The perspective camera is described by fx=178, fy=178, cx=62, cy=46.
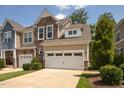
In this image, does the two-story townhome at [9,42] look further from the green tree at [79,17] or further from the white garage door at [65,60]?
the green tree at [79,17]

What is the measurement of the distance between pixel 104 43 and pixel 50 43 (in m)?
10.3

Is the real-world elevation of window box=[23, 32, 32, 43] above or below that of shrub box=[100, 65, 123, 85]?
above

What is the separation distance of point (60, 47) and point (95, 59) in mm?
8600

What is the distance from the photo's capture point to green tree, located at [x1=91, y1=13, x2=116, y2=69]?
16.1m

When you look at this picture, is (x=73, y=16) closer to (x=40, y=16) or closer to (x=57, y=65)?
(x=40, y=16)

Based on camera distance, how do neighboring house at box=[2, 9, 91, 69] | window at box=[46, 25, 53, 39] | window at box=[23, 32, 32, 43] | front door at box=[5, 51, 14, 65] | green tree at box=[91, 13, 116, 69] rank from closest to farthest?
green tree at box=[91, 13, 116, 69]
neighboring house at box=[2, 9, 91, 69]
window at box=[46, 25, 53, 39]
window at box=[23, 32, 32, 43]
front door at box=[5, 51, 14, 65]

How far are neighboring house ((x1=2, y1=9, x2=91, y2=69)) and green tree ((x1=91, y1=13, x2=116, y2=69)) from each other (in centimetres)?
568

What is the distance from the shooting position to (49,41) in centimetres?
2541

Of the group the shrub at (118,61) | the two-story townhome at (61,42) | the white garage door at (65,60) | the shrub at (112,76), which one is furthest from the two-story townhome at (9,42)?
the shrub at (112,76)

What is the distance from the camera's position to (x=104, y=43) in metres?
16.4

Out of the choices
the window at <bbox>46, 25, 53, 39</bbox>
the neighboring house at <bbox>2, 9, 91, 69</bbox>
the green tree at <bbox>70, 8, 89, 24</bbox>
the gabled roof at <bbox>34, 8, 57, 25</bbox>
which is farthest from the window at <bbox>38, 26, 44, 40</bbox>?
the green tree at <bbox>70, 8, 89, 24</bbox>

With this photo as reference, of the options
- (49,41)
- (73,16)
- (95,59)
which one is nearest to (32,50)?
(49,41)

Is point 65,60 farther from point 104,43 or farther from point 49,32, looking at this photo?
point 104,43

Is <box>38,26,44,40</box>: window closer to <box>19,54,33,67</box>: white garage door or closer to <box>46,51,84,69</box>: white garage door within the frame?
<box>46,51,84,69</box>: white garage door
